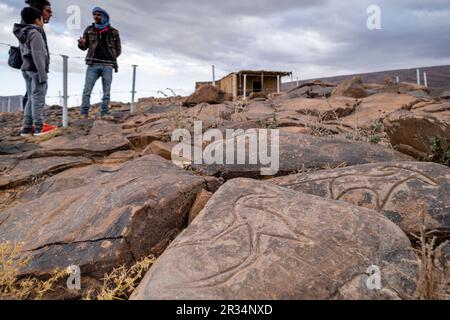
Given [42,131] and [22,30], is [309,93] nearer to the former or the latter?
[42,131]

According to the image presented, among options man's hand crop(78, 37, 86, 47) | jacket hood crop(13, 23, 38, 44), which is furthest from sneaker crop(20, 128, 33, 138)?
man's hand crop(78, 37, 86, 47)

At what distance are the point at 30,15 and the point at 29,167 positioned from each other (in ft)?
8.92

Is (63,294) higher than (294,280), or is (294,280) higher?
(294,280)

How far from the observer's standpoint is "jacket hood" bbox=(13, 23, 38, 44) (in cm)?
551

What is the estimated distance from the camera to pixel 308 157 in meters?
3.32

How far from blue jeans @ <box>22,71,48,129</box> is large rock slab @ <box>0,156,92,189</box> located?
1294 mm

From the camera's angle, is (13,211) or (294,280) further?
(13,211)

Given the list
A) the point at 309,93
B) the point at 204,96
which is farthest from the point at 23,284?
the point at 309,93

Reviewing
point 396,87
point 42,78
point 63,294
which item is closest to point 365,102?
point 396,87

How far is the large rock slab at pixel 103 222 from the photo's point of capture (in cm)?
203
